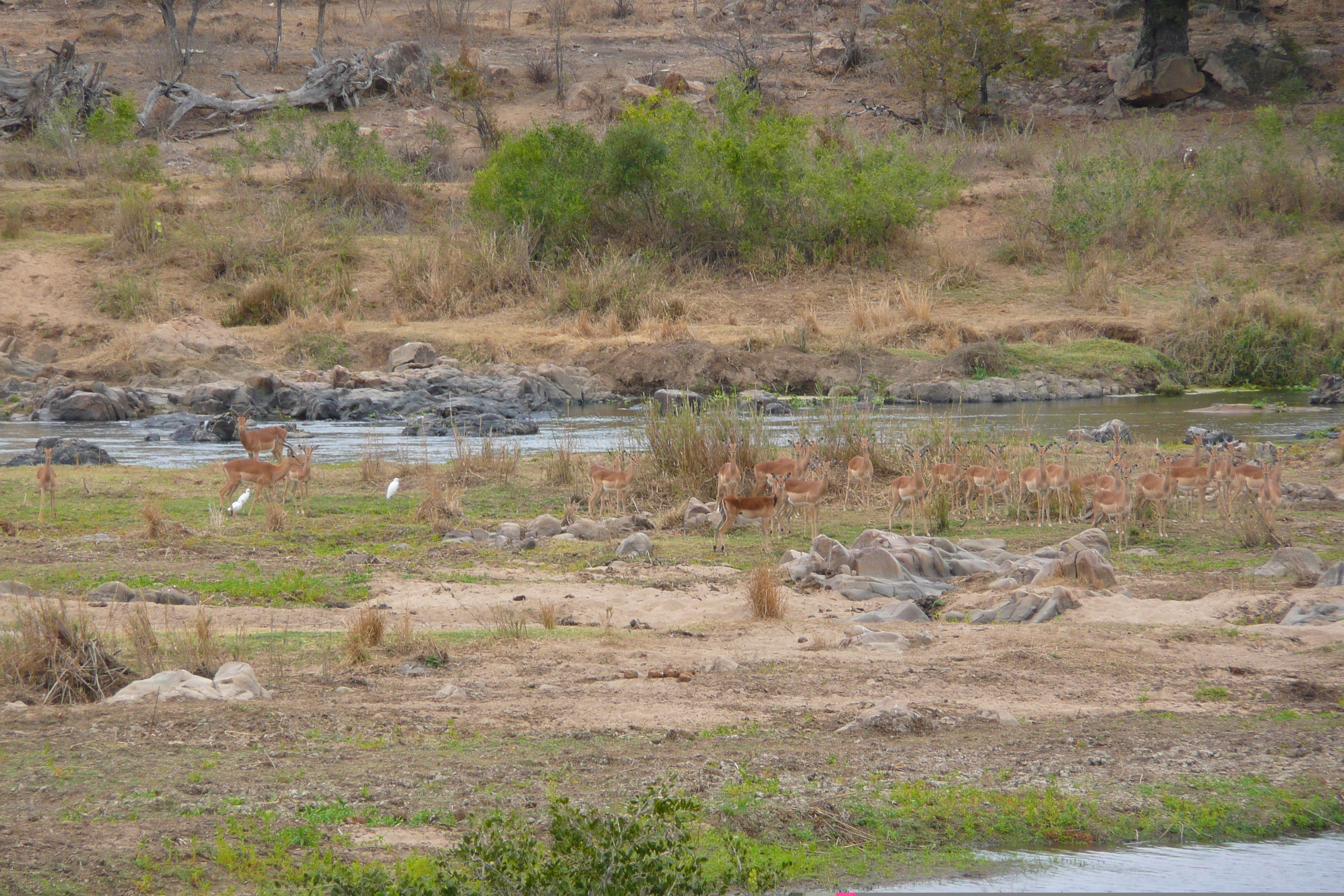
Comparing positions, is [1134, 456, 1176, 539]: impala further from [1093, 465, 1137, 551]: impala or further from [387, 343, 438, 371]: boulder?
[387, 343, 438, 371]: boulder

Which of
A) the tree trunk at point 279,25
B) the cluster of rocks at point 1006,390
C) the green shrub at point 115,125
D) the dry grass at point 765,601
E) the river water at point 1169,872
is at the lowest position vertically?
the cluster of rocks at point 1006,390

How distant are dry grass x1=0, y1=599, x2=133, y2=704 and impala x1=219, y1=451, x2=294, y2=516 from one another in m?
5.71

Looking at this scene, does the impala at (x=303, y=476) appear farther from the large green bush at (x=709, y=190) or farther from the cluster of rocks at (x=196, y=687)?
the large green bush at (x=709, y=190)

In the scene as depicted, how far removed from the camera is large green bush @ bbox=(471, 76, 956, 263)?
3031cm

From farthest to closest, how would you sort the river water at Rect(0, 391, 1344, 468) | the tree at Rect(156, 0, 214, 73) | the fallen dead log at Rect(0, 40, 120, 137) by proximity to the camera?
the tree at Rect(156, 0, 214, 73), the fallen dead log at Rect(0, 40, 120, 137), the river water at Rect(0, 391, 1344, 468)

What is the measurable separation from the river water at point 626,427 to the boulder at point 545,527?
299cm

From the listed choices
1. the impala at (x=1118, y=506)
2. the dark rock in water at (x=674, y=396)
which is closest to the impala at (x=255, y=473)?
the impala at (x=1118, y=506)

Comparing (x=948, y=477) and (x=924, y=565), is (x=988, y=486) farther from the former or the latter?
(x=924, y=565)

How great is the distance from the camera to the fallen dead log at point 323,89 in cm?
4094

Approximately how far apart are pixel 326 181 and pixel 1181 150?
23.9 m

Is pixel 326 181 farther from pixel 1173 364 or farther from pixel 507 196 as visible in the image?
pixel 1173 364

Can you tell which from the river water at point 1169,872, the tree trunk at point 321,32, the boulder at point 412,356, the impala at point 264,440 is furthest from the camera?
the tree trunk at point 321,32

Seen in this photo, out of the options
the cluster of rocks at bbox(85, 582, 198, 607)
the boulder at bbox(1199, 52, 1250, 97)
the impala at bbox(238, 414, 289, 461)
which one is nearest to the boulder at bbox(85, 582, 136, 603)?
the cluster of rocks at bbox(85, 582, 198, 607)

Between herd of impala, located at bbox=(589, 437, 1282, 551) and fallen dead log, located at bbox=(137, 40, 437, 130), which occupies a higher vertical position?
fallen dead log, located at bbox=(137, 40, 437, 130)
